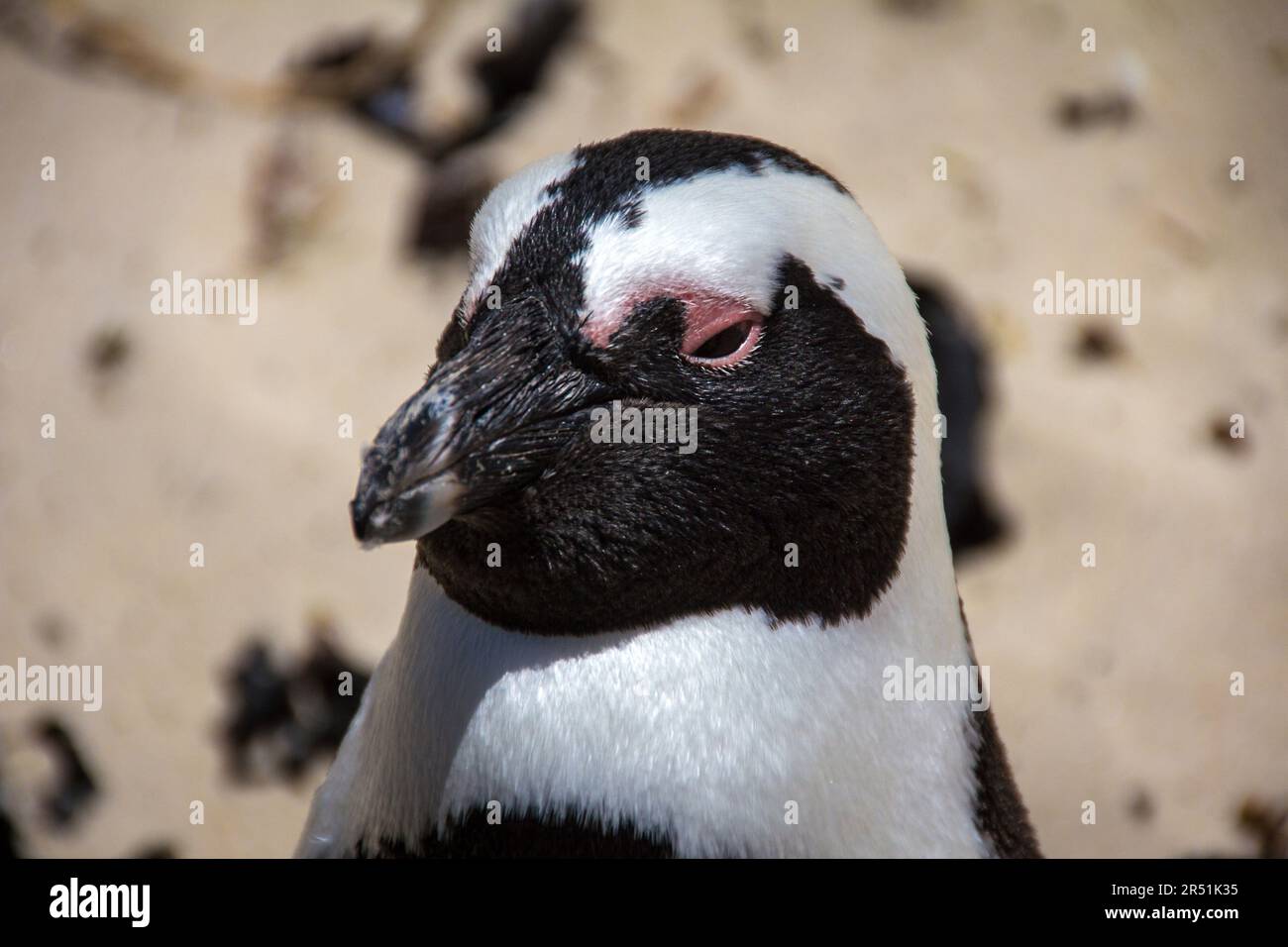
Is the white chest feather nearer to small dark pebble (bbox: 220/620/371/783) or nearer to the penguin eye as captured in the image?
the penguin eye

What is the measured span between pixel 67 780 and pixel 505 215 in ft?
5.14

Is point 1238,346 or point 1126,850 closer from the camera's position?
point 1126,850

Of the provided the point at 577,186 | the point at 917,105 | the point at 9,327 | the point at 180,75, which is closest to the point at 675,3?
the point at 917,105

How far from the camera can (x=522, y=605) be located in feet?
3.61

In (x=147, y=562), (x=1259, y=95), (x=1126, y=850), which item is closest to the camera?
(x=1126, y=850)

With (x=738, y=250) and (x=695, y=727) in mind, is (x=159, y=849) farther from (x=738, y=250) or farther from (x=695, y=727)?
(x=738, y=250)

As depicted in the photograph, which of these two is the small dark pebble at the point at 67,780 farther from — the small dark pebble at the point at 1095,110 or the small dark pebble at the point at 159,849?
the small dark pebble at the point at 1095,110

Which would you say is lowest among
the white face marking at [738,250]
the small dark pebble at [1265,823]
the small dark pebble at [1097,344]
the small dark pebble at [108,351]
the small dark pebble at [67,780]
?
the small dark pebble at [1265,823]

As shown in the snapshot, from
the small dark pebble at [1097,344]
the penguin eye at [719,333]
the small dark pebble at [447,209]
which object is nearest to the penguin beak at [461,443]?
the penguin eye at [719,333]

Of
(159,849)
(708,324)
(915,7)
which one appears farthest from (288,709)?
(915,7)

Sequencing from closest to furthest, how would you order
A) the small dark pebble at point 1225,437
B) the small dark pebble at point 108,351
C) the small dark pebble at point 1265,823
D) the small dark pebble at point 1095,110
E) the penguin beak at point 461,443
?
the penguin beak at point 461,443 → the small dark pebble at point 1265,823 → the small dark pebble at point 1225,437 → the small dark pebble at point 108,351 → the small dark pebble at point 1095,110

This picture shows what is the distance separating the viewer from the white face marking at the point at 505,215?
1.13 m
